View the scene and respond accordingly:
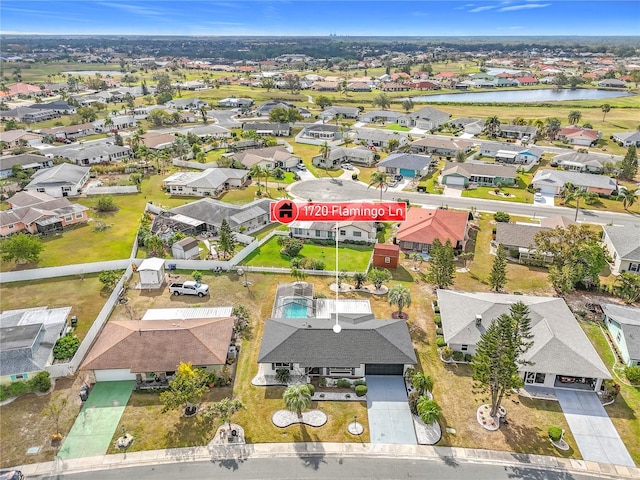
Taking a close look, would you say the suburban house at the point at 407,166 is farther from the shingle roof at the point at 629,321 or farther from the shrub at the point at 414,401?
the shrub at the point at 414,401

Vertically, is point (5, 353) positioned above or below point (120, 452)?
above

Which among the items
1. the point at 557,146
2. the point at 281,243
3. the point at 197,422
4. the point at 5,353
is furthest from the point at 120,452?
the point at 557,146

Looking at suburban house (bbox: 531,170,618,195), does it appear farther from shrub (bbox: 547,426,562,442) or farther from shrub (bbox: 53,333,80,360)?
shrub (bbox: 53,333,80,360)

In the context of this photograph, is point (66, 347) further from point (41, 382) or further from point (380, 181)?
point (380, 181)

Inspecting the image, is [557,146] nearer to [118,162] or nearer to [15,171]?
[118,162]

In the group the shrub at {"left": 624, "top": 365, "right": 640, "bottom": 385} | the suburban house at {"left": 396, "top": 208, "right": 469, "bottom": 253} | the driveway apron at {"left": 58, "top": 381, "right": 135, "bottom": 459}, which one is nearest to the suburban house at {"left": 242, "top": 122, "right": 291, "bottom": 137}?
the suburban house at {"left": 396, "top": 208, "right": 469, "bottom": 253}

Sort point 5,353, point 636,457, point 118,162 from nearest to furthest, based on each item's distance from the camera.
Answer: point 636,457, point 5,353, point 118,162

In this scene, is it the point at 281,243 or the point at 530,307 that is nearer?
the point at 530,307

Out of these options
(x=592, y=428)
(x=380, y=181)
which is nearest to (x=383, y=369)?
(x=592, y=428)
